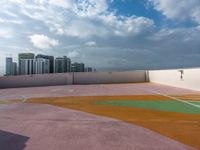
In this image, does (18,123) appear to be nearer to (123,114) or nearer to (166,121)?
(123,114)

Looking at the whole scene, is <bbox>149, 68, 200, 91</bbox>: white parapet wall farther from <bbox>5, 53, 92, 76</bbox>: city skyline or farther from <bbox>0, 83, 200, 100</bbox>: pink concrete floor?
<bbox>5, 53, 92, 76</bbox>: city skyline

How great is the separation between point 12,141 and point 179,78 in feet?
46.9

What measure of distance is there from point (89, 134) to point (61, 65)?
3879 cm

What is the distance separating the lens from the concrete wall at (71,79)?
73.8 feet

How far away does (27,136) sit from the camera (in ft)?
15.7

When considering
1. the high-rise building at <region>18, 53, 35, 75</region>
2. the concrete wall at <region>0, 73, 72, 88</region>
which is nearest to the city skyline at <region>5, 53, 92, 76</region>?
the high-rise building at <region>18, 53, 35, 75</region>

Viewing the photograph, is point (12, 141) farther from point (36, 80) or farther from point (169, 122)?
point (36, 80)

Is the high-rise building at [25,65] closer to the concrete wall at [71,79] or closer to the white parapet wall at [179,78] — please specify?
the concrete wall at [71,79]

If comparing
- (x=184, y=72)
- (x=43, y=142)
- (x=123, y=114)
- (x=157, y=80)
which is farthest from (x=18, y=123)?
(x=157, y=80)

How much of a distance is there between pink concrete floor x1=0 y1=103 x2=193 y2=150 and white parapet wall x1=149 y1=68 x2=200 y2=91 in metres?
9.48

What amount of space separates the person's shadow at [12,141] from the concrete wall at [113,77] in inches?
729

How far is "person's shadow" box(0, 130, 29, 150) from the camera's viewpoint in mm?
4158

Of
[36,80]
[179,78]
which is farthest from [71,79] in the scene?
[179,78]

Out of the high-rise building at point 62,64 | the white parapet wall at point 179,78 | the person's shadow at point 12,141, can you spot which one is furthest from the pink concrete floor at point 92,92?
the high-rise building at point 62,64
